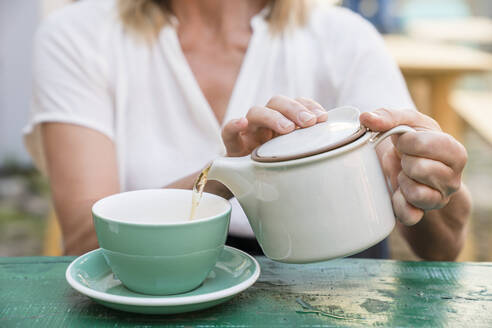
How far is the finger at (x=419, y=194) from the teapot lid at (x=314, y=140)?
10 cm

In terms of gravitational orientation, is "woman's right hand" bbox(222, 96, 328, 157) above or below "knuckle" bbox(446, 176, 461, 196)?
above

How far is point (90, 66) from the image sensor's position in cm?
116

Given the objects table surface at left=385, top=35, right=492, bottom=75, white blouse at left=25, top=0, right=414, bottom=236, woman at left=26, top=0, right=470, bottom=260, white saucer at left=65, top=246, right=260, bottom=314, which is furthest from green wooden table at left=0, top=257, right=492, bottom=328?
table surface at left=385, top=35, right=492, bottom=75

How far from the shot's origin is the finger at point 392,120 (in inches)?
24.1

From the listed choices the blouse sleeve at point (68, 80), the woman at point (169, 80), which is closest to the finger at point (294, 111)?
the woman at point (169, 80)

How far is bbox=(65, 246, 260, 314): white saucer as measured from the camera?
548mm

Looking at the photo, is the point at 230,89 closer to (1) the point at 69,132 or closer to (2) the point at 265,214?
(1) the point at 69,132

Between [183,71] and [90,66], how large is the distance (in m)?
0.18

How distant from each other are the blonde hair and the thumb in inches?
23.1

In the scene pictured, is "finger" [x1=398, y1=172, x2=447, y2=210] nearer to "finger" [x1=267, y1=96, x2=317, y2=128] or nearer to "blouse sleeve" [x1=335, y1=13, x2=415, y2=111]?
"finger" [x1=267, y1=96, x2=317, y2=128]

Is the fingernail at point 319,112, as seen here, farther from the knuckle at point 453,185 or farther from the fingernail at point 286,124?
the knuckle at point 453,185

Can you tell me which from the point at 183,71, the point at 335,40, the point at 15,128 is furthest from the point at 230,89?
the point at 15,128

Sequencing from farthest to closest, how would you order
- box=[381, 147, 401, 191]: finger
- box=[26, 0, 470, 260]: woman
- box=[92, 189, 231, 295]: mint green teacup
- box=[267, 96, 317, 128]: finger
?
1. box=[26, 0, 470, 260]: woman
2. box=[381, 147, 401, 191]: finger
3. box=[267, 96, 317, 128]: finger
4. box=[92, 189, 231, 295]: mint green teacup

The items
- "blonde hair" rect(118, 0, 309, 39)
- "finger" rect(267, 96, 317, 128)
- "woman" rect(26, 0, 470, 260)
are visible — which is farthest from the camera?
"blonde hair" rect(118, 0, 309, 39)
